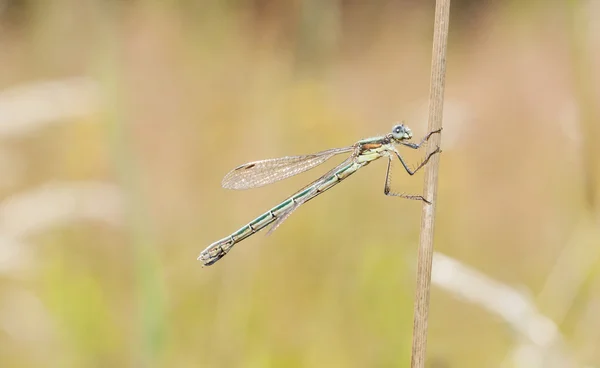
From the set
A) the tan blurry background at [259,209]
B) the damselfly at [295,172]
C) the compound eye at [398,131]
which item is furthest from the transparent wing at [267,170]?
the tan blurry background at [259,209]

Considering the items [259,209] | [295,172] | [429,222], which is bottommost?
[429,222]

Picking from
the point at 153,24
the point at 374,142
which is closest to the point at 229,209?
the point at 374,142

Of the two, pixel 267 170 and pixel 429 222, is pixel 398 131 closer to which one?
pixel 267 170

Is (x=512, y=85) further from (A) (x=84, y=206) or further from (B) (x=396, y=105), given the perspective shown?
(A) (x=84, y=206)

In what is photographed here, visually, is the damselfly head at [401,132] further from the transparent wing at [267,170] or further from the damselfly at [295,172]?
the transparent wing at [267,170]

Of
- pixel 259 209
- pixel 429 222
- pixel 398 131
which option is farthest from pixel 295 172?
pixel 429 222

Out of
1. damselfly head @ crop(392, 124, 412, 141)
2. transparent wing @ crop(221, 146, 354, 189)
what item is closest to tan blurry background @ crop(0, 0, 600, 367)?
damselfly head @ crop(392, 124, 412, 141)

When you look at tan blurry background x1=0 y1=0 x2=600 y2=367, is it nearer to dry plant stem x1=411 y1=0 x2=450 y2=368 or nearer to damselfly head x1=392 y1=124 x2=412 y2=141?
damselfly head x1=392 y1=124 x2=412 y2=141
